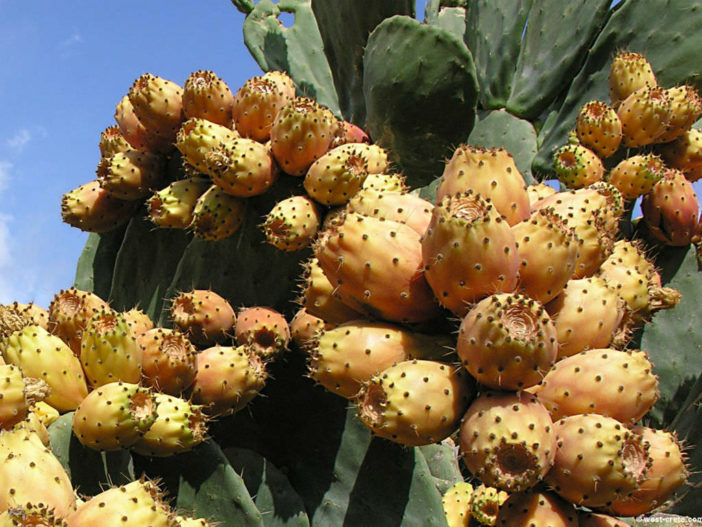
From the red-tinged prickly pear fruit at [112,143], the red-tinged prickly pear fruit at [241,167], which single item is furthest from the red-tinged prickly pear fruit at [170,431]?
the red-tinged prickly pear fruit at [112,143]

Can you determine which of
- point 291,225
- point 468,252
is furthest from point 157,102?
point 468,252

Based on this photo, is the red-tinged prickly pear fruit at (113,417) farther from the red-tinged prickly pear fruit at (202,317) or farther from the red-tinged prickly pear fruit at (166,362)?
the red-tinged prickly pear fruit at (202,317)

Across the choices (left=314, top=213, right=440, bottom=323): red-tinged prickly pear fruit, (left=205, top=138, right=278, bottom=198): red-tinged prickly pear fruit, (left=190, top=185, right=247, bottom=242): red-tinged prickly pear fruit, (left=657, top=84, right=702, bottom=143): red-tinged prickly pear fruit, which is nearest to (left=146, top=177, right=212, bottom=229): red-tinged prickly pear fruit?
(left=190, top=185, right=247, bottom=242): red-tinged prickly pear fruit

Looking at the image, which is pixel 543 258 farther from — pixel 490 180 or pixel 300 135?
pixel 300 135

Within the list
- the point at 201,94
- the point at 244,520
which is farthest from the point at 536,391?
the point at 201,94

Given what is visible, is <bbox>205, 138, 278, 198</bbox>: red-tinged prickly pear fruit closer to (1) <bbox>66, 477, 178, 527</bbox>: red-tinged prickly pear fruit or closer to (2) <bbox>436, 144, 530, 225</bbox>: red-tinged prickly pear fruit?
(2) <bbox>436, 144, 530, 225</bbox>: red-tinged prickly pear fruit
